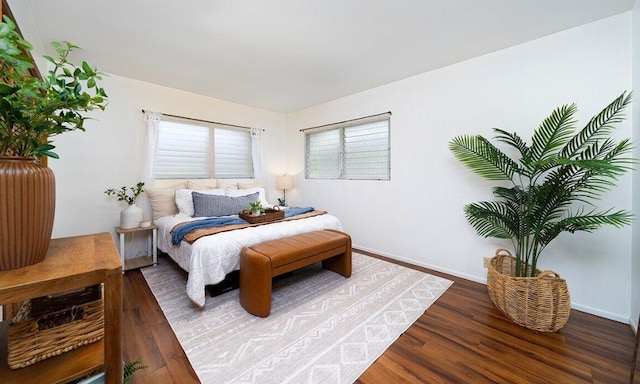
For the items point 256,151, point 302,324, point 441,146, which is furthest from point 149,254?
point 441,146

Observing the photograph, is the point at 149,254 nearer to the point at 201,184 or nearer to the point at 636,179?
the point at 201,184

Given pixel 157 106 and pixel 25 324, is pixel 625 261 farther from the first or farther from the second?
pixel 157 106

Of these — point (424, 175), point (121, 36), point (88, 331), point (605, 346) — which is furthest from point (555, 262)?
point (121, 36)

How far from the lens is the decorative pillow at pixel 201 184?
11.6 feet

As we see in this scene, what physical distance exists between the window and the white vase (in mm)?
2654

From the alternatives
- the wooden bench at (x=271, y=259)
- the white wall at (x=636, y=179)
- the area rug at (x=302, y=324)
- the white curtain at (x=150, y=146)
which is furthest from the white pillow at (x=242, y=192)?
the white wall at (x=636, y=179)

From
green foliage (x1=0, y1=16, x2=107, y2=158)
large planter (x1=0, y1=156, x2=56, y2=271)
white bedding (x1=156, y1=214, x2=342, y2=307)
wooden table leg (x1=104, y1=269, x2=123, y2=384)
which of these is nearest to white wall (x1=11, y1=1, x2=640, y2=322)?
white bedding (x1=156, y1=214, x2=342, y2=307)

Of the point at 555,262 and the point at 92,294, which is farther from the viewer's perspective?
the point at 555,262

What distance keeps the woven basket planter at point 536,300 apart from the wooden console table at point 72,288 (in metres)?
2.45

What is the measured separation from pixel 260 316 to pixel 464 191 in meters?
2.45

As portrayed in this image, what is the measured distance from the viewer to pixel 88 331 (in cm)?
91

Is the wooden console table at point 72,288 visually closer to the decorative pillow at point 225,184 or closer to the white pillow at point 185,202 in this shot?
the white pillow at point 185,202

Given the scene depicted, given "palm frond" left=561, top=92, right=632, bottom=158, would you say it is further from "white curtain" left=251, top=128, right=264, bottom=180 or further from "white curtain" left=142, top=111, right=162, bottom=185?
"white curtain" left=142, top=111, right=162, bottom=185

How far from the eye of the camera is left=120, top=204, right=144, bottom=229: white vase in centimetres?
291
